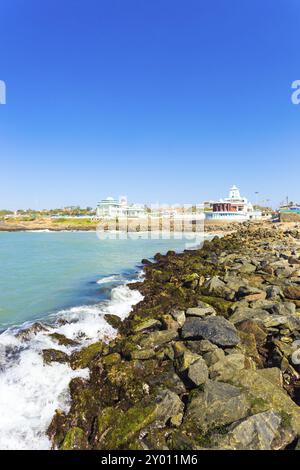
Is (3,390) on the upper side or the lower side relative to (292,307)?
lower

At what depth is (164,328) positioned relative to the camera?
9.54 m

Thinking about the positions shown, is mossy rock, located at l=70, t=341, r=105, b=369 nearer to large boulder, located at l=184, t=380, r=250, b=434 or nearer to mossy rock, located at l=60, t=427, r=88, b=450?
mossy rock, located at l=60, t=427, r=88, b=450

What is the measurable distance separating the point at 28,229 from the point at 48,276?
222ft

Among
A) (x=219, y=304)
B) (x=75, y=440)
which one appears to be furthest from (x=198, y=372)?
(x=219, y=304)

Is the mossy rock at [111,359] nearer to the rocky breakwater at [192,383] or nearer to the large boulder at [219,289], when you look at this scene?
the rocky breakwater at [192,383]

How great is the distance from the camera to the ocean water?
635 centimetres

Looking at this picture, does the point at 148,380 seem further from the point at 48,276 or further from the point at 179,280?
the point at 48,276

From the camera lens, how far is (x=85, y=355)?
327 inches

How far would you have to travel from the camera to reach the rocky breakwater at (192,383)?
5254 mm

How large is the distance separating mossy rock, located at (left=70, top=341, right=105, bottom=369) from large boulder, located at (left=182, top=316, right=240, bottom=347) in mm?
2451

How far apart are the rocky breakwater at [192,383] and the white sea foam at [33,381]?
12.1 inches

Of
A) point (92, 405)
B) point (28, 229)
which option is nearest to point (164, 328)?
point (92, 405)

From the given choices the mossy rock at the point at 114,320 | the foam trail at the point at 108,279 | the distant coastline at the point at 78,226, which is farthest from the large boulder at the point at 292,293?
the distant coastline at the point at 78,226

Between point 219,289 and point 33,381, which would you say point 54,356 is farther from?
point 219,289
